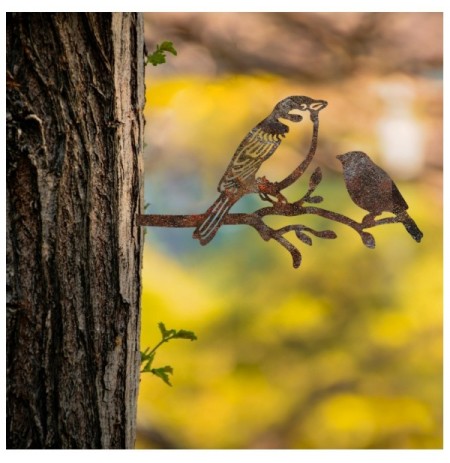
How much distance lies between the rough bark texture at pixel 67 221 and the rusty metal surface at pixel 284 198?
117 millimetres

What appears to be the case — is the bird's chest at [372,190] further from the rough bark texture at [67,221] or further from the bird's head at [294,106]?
the rough bark texture at [67,221]

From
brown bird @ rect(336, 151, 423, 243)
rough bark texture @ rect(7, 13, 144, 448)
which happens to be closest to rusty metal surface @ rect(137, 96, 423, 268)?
brown bird @ rect(336, 151, 423, 243)

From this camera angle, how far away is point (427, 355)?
1875 millimetres

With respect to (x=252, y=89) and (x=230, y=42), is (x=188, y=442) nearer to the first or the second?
(x=252, y=89)

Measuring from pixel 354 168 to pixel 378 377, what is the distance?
1.18 m

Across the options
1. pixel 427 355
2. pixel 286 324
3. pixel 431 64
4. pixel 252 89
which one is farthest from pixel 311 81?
pixel 427 355

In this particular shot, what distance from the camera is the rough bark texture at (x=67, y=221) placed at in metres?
0.72

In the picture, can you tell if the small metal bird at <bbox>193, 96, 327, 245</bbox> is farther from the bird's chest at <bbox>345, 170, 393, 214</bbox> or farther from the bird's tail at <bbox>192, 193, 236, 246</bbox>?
the bird's chest at <bbox>345, 170, 393, 214</bbox>

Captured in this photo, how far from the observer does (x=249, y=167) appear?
0.84 m

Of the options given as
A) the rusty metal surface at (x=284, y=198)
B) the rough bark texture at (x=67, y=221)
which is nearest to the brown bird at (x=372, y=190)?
the rusty metal surface at (x=284, y=198)

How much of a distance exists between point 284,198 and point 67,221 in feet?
0.91

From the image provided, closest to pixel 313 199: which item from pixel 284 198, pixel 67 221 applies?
pixel 284 198

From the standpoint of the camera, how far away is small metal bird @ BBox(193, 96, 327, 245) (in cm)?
82

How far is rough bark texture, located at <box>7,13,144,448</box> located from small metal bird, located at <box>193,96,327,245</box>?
0.11 metres
